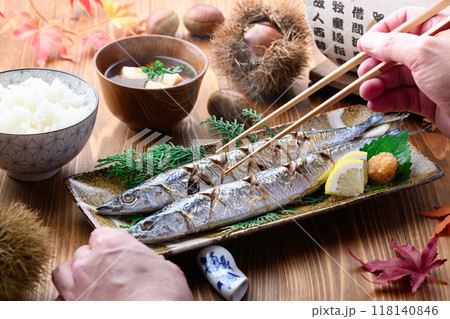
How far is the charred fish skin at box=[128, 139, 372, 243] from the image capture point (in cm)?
113

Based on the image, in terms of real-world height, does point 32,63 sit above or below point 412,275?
below

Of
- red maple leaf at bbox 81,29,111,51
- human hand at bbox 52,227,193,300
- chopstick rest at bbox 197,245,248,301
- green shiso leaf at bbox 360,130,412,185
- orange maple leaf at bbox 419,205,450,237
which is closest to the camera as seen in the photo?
human hand at bbox 52,227,193,300

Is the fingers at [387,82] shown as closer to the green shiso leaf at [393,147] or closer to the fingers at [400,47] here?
the green shiso leaf at [393,147]

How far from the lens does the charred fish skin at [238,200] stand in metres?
1.13

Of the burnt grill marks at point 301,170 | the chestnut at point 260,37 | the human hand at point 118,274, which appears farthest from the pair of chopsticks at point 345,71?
the chestnut at point 260,37

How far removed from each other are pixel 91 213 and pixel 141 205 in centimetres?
12

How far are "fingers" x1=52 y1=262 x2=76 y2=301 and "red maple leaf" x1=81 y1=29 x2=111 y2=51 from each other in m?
1.26

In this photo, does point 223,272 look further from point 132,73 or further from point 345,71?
point 132,73

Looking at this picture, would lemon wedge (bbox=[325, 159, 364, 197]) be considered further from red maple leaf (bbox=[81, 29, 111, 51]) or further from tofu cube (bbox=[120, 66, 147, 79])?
red maple leaf (bbox=[81, 29, 111, 51])

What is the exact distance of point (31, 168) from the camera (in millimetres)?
1262

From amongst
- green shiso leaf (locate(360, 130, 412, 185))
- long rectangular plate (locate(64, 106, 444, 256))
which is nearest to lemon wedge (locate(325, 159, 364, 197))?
long rectangular plate (locate(64, 106, 444, 256))

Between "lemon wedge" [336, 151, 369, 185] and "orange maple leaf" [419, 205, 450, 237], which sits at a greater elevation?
"lemon wedge" [336, 151, 369, 185]

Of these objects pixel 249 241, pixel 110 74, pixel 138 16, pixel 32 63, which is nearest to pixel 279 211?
pixel 249 241

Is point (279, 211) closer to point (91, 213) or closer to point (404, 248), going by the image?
point (404, 248)
